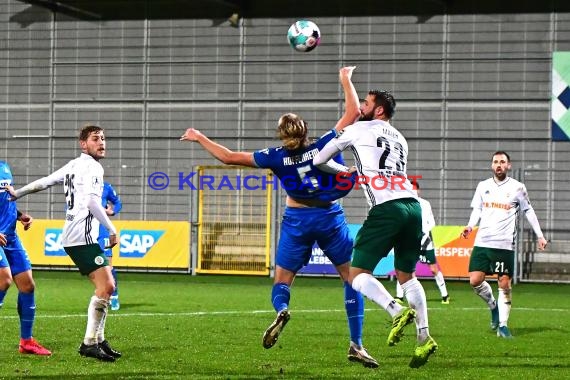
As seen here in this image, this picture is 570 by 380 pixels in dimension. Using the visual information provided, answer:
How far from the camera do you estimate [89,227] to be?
1005 centimetres

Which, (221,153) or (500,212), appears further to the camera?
(500,212)

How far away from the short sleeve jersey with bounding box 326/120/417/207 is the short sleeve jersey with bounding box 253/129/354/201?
1.34 ft

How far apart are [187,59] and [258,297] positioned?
11.1 metres

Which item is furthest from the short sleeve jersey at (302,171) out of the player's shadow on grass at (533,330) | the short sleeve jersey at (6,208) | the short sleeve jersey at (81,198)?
the player's shadow on grass at (533,330)

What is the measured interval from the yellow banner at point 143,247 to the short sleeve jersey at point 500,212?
12995 mm

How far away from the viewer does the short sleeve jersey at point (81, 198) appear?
32.8ft

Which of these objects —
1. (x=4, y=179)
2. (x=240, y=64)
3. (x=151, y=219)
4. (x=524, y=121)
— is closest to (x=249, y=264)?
(x=151, y=219)

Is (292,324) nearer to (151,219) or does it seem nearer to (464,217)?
(464,217)

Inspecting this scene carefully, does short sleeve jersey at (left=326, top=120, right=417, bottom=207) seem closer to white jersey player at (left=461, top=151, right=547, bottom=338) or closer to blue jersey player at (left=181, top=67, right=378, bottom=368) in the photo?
blue jersey player at (left=181, top=67, right=378, bottom=368)

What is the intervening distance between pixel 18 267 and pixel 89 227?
1209 millimetres

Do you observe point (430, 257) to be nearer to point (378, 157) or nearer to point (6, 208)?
point (6, 208)

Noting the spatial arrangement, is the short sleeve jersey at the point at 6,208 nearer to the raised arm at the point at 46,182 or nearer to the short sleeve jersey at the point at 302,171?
the raised arm at the point at 46,182

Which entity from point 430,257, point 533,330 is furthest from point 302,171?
point 430,257

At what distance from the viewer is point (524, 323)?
1476cm
